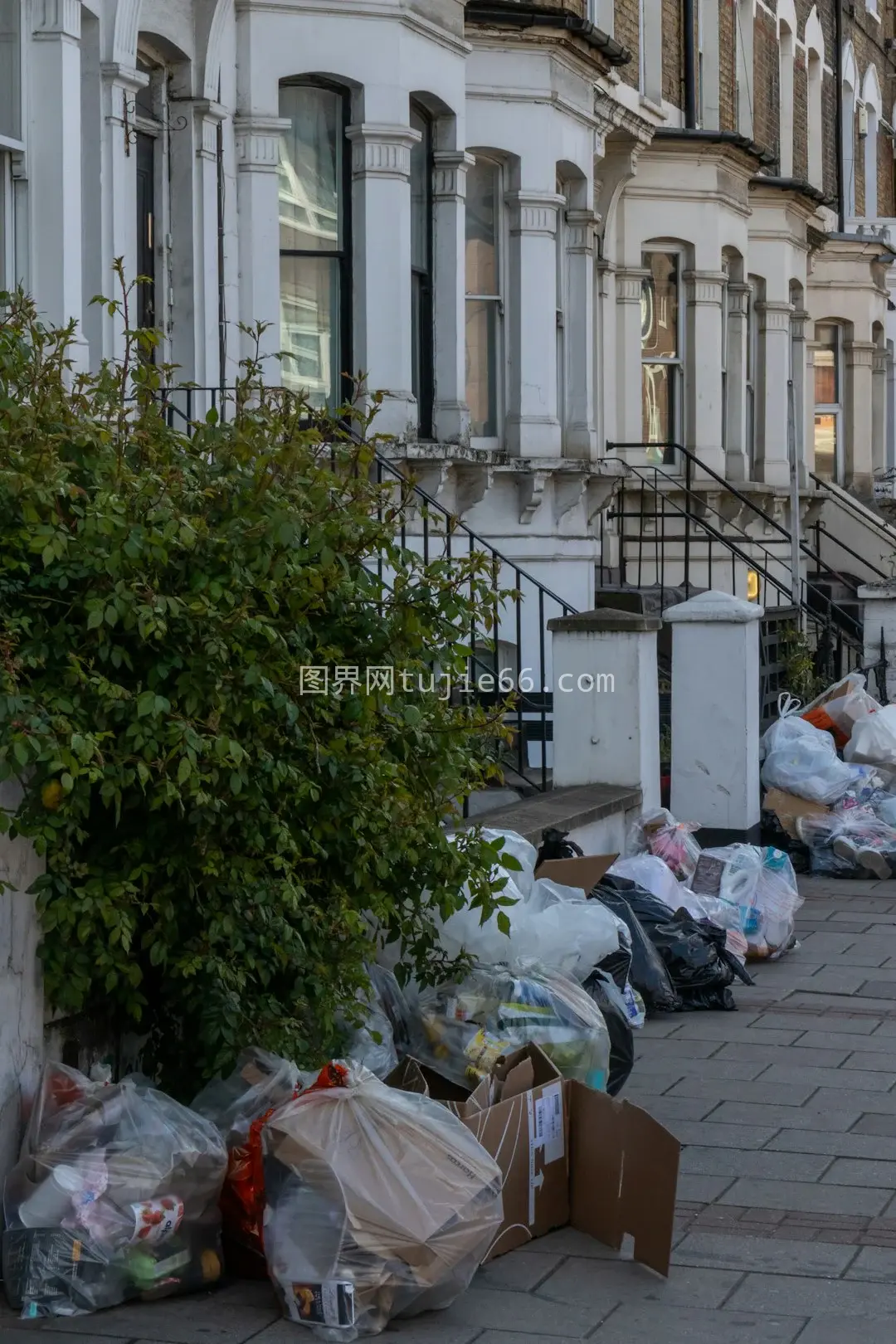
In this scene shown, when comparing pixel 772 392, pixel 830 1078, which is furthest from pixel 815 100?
pixel 830 1078

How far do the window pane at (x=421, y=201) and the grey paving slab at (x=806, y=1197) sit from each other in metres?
8.77

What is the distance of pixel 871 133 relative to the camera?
27.8 metres

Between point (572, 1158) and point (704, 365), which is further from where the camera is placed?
point (704, 365)

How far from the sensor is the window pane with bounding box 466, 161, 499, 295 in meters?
14.6

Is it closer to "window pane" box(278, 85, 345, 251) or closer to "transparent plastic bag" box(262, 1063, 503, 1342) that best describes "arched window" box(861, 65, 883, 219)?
"window pane" box(278, 85, 345, 251)

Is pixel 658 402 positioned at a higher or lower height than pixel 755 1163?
higher

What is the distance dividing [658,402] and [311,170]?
766 cm

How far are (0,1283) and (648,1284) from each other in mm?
1618

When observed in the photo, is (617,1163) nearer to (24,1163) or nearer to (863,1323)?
(863,1323)

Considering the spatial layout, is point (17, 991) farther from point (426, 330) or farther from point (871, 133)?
point (871, 133)

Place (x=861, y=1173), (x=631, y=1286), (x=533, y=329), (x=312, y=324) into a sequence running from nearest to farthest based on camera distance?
(x=631, y=1286)
(x=861, y=1173)
(x=312, y=324)
(x=533, y=329)

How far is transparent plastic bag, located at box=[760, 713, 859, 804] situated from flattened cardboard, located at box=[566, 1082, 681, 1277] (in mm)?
6769

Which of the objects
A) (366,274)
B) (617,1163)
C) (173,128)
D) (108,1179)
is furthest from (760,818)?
(108,1179)

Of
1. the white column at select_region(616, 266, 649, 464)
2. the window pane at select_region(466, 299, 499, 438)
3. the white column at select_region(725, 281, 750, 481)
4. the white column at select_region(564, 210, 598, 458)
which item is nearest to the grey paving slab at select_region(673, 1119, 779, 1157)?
the window pane at select_region(466, 299, 499, 438)
